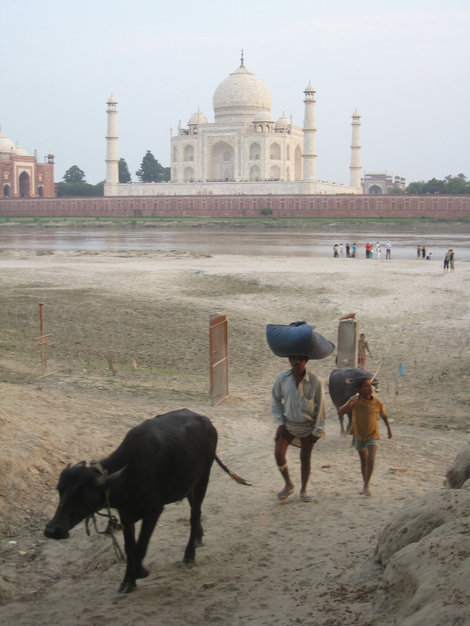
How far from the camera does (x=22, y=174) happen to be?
57594 millimetres

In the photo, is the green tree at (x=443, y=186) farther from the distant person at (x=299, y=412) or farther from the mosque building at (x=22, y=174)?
the distant person at (x=299, y=412)

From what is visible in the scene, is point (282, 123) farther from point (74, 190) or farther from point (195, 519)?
point (195, 519)

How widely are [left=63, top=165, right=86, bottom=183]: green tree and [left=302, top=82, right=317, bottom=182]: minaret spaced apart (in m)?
29.8

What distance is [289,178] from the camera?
2256 inches

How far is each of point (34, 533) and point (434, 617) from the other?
8.03ft

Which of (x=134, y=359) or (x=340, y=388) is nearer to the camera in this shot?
(x=340, y=388)

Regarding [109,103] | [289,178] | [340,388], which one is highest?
[109,103]

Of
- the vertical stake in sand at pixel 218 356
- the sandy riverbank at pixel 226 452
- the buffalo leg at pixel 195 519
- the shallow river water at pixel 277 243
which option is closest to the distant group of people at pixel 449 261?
the shallow river water at pixel 277 243

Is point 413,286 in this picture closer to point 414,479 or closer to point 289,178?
point 414,479

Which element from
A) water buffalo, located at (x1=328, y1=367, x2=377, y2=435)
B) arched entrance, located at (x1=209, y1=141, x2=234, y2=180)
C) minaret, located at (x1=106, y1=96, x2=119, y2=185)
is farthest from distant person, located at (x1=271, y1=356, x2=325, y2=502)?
arched entrance, located at (x1=209, y1=141, x2=234, y2=180)

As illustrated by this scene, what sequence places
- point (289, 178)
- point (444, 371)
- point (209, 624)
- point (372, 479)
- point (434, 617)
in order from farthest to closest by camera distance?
point (289, 178) → point (444, 371) → point (372, 479) → point (209, 624) → point (434, 617)

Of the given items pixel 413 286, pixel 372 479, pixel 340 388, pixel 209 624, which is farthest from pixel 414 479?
pixel 413 286

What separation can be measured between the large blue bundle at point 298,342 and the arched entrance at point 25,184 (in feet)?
186

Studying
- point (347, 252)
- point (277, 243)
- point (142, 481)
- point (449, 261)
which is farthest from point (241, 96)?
point (142, 481)
